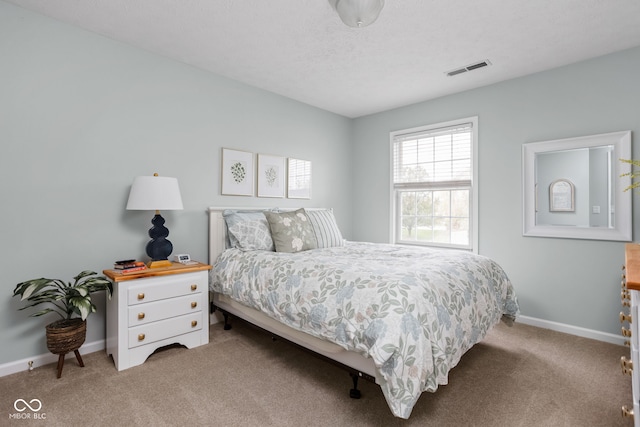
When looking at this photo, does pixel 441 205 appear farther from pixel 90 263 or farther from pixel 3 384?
pixel 3 384

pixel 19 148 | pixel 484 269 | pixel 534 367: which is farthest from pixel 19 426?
pixel 534 367

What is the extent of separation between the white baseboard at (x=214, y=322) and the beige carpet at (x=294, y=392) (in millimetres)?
63

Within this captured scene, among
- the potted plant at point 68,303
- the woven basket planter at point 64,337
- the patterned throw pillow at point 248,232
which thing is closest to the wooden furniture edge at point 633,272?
the patterned throw pillow at point 248,232

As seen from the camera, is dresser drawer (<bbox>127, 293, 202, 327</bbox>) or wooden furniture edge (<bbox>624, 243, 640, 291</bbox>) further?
dresser drawer (<bbox>127, 293, 202, 327</bbox>)

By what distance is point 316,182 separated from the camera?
4.33 meters

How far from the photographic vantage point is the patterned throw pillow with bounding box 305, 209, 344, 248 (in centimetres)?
320

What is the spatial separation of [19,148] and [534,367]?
4.00 meters

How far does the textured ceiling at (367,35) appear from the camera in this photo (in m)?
2.20

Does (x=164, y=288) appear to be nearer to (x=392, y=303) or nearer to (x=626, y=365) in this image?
(x=392, y=303)

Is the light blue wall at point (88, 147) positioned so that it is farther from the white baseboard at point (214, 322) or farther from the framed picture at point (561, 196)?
the framed picture at point (561, 196)

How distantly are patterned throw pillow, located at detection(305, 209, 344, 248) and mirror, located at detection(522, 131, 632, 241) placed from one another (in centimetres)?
197

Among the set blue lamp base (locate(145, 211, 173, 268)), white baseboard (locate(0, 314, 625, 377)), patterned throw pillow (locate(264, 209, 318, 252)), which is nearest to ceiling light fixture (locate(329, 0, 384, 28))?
patterned throw pillow (locate(264, 209, 318, 252))

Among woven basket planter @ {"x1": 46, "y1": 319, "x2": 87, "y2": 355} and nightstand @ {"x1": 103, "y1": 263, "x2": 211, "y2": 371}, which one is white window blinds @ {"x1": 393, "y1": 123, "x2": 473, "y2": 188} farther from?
woven basket planter @ {"x1": 46, "y1": 319, "x2": 87, "y2": 355}

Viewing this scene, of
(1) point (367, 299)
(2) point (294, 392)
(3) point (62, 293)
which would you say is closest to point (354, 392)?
(2) point (294, 392)
